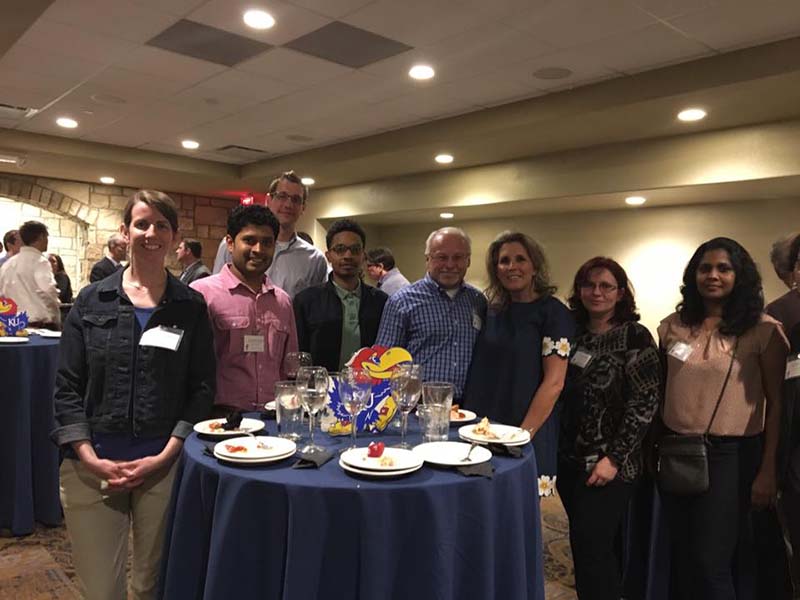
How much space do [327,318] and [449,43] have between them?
198 centimetres

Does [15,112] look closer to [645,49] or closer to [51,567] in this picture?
[51,567]

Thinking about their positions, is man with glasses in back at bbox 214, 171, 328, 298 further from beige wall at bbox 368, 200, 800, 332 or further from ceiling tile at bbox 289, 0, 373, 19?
beige wall at bbox 368, 200, 800, 332

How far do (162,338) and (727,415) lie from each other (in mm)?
1882

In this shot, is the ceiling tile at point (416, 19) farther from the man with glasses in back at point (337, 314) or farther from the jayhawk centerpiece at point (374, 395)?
the jayhawk centerpiece at point (374, 395)

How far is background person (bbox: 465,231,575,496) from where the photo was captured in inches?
86.3

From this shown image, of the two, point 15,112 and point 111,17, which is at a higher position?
point 15,112

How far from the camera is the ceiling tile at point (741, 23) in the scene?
10.3 feet

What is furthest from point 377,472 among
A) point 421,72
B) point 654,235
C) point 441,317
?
point 654,235

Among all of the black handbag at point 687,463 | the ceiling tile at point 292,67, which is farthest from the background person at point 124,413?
the ceiling tile at point 292,67

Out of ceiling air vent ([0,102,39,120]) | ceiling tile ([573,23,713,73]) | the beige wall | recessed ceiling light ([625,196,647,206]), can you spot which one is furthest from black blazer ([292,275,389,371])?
the beige wall

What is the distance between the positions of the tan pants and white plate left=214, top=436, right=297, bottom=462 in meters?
0.36

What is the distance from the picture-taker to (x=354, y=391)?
1.74m

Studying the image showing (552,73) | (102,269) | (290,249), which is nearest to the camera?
(290,249)

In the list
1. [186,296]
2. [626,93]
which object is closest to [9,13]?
[186,296]
